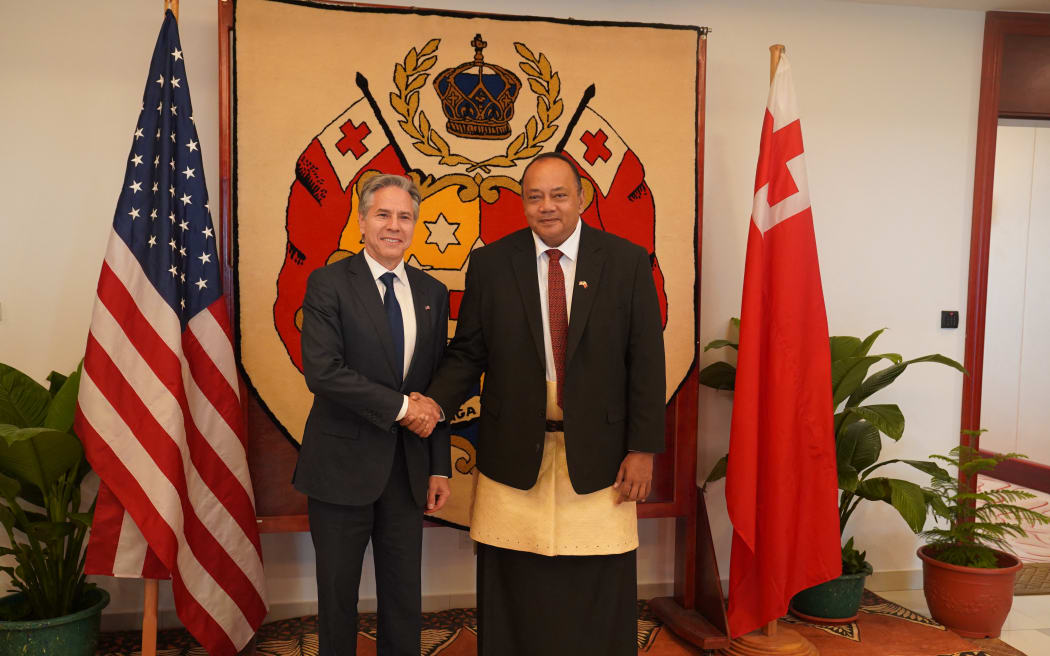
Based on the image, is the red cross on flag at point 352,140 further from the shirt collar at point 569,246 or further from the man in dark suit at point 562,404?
the shirt collar at point 569,246

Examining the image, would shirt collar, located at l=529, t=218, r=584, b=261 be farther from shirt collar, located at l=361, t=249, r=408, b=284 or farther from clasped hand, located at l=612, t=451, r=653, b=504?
clasped hand, located at l=612, t=451, r=653, b=504

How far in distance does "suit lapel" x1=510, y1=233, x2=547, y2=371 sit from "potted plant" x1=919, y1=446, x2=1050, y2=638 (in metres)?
2.02

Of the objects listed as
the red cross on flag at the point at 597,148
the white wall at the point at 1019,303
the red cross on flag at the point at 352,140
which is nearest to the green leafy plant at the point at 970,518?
the red cross on flag at the point at 597,148

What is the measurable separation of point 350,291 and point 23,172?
177 cm

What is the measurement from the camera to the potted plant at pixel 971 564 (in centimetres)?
312

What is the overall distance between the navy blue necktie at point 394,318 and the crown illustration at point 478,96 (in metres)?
1.03

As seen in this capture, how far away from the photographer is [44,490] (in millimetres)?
2531

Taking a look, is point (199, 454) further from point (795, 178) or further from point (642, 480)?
point (795, 178)

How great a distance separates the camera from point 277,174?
112 inches

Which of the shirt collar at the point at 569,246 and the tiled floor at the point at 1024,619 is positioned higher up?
the shirt collar at the point at 569,246

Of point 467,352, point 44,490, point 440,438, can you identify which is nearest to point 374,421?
point 440,438

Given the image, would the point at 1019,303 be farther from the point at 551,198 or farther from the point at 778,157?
the point at 551,198

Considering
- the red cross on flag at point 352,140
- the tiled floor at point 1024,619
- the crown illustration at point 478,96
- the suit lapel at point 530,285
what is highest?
the crown illustration at point 478,96

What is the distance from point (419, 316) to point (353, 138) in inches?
41.4
